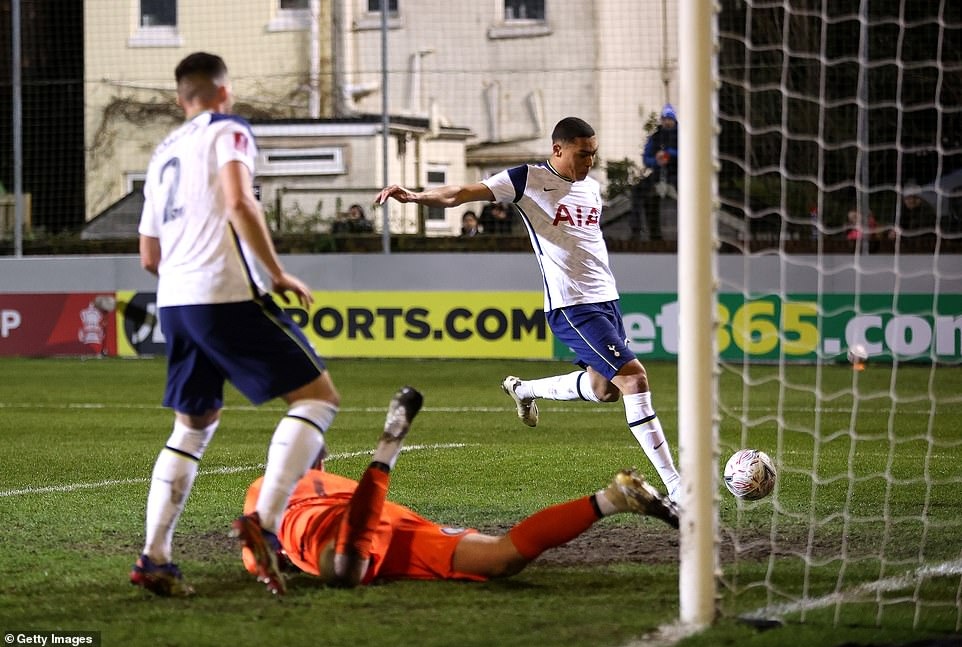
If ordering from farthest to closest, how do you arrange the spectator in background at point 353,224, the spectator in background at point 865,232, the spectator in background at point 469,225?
the spectator in background at point 353,224, the spectator in background at point 469,225, the spectator in background at point 865,232

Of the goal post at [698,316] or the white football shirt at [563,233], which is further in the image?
the white football shirt at [563,233]

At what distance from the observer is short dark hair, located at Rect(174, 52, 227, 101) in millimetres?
4824

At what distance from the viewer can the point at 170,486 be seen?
488cm

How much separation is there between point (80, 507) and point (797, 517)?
362 centimetres

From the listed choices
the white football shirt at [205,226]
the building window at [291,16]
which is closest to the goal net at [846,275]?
the white football shirt at [205,226]

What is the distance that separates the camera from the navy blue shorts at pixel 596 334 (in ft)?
23.5

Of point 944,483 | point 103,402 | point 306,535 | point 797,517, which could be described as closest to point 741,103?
point 103,402

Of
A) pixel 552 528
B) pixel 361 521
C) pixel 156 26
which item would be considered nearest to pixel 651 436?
pixel 552 528

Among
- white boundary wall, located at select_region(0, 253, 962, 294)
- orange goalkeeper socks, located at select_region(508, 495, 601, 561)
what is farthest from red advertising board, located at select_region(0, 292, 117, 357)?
orange goalkeeper socks, located at select_region(508, 495, 601, 561)

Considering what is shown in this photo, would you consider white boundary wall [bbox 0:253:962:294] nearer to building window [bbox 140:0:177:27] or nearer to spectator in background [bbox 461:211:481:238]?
spectator in background [bbox 461:211:481:238]

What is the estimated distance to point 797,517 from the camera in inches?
251

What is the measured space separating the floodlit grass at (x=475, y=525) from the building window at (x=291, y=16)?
12.4m

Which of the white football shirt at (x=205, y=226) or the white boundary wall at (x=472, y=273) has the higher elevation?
the white football shirt at (x=205, y=226)

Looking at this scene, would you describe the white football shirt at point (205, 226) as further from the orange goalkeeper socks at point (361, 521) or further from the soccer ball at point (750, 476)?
the soccer ball at point (750, 476)
